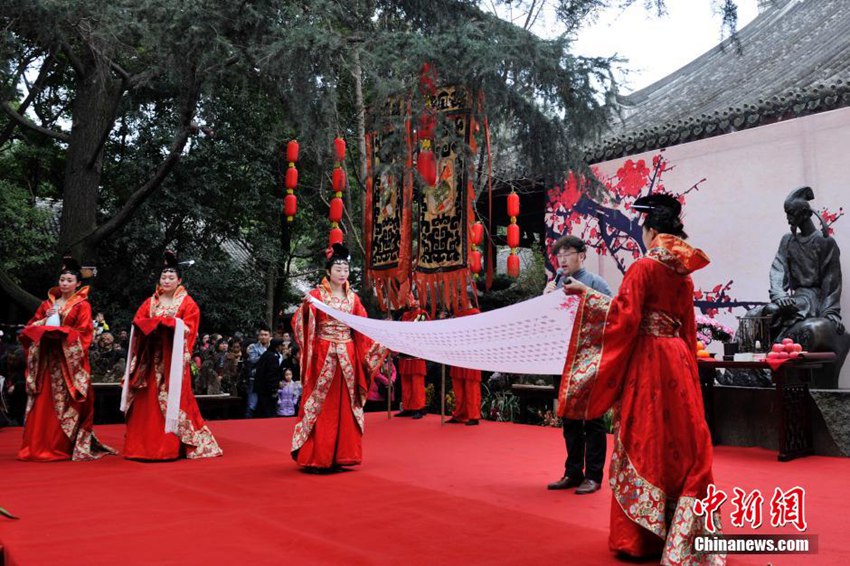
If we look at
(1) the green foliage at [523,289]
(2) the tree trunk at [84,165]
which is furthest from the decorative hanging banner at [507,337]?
(1) the green foliage at [523,289]

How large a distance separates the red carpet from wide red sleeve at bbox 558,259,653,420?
60cm

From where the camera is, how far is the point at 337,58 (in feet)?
15.9

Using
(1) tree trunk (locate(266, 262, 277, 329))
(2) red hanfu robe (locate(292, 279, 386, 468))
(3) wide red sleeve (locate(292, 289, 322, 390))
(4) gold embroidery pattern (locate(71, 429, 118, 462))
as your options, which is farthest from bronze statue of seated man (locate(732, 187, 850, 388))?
(1) tree trunk (locate(266, 262, 277, 329))

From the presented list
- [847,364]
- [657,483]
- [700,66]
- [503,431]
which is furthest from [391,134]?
[700,66]

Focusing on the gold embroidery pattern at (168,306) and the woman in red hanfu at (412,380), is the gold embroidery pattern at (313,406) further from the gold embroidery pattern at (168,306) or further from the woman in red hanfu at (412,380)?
the woman in red hanfu at (412,380)

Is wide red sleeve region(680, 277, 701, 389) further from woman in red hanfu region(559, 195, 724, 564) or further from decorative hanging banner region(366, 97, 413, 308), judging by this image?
decorative hanging banner region(366, 97, 413, 308)

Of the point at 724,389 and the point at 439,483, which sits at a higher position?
the point at 724,389

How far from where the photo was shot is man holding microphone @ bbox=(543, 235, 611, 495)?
14.2 feet

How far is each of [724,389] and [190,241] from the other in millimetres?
11318

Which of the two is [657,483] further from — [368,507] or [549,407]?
[549,407]

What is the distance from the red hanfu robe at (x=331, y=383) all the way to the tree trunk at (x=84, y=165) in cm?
527

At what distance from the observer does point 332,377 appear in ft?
17.1

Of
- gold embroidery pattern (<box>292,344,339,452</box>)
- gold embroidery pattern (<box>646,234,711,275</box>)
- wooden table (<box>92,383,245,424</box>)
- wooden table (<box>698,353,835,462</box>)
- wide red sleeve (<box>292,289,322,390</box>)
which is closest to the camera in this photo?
gold embroidery pattern (<box>646,234,711,275</box>)

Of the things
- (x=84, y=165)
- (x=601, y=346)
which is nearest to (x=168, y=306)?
(x=601, y=346)
